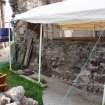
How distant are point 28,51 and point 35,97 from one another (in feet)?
14.3

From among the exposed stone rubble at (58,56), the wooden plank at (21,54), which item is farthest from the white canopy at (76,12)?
the wooden plank at (21,54)

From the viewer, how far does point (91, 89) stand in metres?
9.23

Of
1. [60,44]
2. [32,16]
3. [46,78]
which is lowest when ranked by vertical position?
[46,78]

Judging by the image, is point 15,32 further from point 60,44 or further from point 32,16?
point 32,16

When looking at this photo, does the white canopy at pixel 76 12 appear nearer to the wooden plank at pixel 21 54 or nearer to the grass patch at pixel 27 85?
the grass patch at pixel 27 85

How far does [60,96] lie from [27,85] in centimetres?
143

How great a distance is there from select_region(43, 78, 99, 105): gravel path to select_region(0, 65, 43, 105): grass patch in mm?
170

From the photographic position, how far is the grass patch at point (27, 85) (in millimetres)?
8852

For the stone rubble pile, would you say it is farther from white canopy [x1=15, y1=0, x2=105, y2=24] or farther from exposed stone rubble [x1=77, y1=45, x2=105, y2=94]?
exposed stone rubble [x1=77, y1=45, x2=105, y2=94]

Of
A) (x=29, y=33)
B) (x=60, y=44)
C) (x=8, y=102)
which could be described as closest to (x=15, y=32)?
(x=29, y=33)

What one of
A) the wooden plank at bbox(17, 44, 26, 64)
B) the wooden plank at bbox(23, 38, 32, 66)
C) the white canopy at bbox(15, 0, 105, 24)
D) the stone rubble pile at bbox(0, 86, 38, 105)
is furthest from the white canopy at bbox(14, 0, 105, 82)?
the wooden plank at bbox(17, 44, 26, 64)

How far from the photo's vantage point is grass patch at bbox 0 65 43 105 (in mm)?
8852

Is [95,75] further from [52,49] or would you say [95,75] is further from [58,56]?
[52,49]

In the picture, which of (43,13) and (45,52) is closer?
(43,13)
